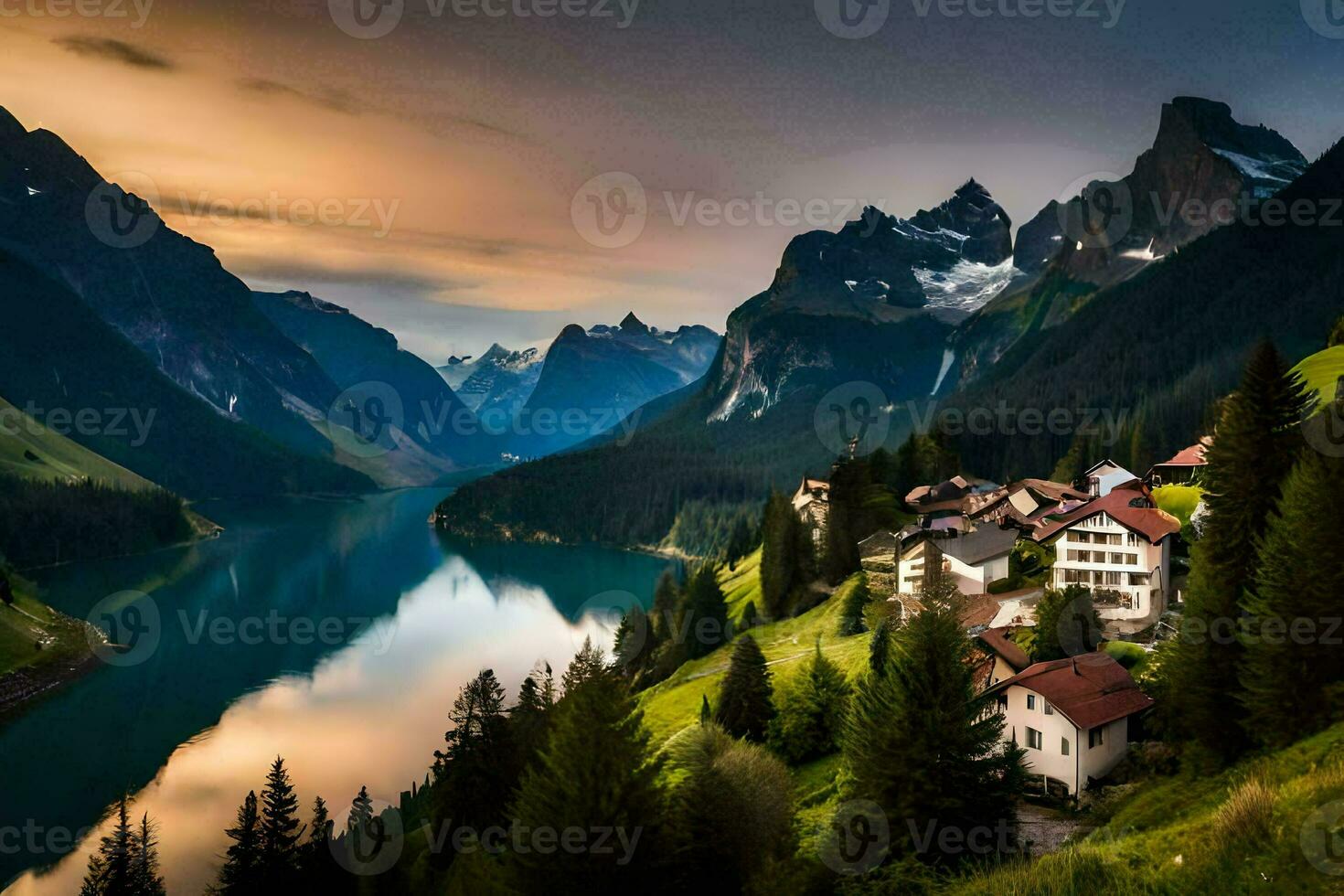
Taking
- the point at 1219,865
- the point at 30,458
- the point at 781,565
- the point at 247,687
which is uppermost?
the point at 30,458

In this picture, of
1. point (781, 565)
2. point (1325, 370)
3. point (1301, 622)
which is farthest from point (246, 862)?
point (1325, 370)

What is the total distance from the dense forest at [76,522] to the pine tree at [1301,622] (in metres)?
160

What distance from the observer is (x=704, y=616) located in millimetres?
76750

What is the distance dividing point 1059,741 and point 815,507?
58243 mm

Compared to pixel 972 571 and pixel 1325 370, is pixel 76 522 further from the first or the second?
pixel 1325 370

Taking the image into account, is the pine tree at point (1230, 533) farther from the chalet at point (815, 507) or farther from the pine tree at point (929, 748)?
the chalet at point (815, 507)

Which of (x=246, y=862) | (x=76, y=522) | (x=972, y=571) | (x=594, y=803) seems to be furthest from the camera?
(x=76, y=522)

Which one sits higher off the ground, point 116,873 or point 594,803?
point 594,803

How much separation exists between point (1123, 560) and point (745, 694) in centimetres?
2042

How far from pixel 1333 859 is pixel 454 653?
92.9 meters

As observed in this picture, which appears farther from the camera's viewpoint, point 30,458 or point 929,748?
point 30,458

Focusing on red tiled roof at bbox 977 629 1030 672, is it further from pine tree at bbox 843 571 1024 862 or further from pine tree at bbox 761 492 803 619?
pine tree at bbox 761 492 803 619

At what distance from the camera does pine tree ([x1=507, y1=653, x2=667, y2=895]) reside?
865 inches

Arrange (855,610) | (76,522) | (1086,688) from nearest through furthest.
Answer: (1086,688) → (855,610) → (76,522)
